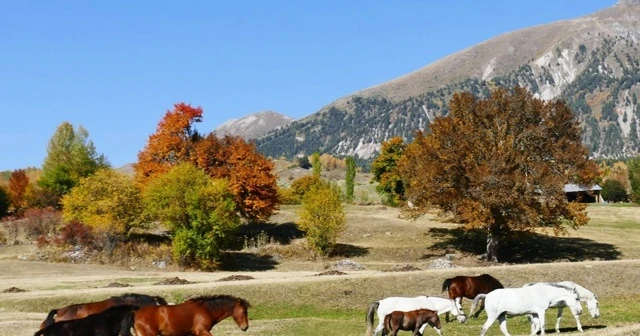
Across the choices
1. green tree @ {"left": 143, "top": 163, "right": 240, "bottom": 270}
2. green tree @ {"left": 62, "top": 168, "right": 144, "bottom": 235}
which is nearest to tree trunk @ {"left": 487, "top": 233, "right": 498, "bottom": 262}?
green tree @ {"left": 143, "top": 163, "right": 240, "bottom": 270}

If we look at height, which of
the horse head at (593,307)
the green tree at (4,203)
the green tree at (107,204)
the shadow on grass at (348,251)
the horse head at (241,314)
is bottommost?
the horse head at (593,307)

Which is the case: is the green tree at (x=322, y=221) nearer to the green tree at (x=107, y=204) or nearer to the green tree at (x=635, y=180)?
the green tree at (x=107, y=204)

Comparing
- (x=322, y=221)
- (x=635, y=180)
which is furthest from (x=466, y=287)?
(x=635, y=180)

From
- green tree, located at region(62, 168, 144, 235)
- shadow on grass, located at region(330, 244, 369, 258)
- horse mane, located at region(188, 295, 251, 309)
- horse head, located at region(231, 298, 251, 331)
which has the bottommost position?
shadow on grass, located at region(330, 244, 369, 258)

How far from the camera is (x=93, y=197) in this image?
249 ft

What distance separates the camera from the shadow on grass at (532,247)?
63.8 metres

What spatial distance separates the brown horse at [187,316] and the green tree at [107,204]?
4966 centimetres

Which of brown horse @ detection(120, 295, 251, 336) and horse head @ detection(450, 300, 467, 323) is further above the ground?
brown horse @ detection(120, 295, 251, 336)

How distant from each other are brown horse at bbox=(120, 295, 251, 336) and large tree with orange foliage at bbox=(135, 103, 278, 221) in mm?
53563

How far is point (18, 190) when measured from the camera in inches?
4604

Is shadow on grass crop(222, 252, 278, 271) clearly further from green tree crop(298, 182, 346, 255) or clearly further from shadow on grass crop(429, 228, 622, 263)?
shadow on grass crop(429, 228, 622, 263)

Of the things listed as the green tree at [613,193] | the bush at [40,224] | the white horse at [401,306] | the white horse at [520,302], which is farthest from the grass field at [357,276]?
the green tree at [613,193]

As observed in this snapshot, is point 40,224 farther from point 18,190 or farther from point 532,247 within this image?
point 532,247

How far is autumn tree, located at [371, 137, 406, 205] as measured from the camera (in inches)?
4144
